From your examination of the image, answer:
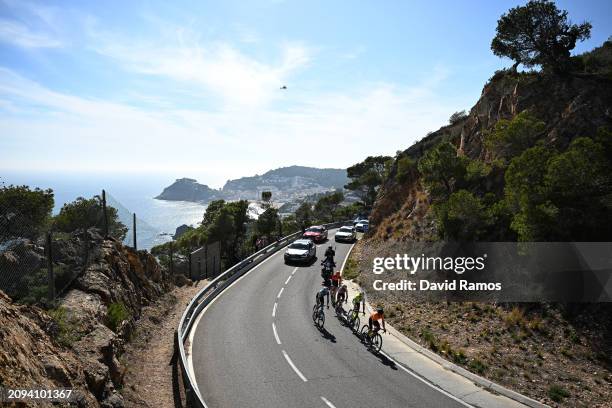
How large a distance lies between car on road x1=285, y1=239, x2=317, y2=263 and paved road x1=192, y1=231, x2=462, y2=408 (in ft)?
30.2

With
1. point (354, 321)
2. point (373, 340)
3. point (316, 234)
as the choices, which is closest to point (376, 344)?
point (373, 340)

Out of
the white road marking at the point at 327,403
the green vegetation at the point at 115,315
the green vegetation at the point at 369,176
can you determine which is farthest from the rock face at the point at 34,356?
the green vegetation at the point at 369,176

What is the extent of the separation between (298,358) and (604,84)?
2619 cm

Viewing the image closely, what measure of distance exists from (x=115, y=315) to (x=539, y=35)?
32.6 metres

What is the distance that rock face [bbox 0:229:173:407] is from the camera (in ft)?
27.3

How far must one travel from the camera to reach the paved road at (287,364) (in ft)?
39.1

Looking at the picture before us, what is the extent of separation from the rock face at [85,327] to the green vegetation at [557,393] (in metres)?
13.1

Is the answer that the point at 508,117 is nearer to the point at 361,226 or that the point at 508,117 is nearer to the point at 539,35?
the point at 539,35

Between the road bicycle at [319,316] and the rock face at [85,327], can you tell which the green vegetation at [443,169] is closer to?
the road bicycle at [319,316]

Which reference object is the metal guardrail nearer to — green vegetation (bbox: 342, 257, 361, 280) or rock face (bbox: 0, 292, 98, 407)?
rock face (bbox: 0, 292, 98, 407)

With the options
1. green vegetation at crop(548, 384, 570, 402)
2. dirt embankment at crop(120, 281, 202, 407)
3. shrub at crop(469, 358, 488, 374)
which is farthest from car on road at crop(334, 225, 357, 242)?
green vegetation at crop(548, 384, 570, 402)

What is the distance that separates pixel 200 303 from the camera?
20.6m

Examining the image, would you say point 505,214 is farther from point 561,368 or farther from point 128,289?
point 128,289

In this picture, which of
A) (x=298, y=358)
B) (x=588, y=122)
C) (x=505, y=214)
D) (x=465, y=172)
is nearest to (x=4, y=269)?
(x=298, y=358)
